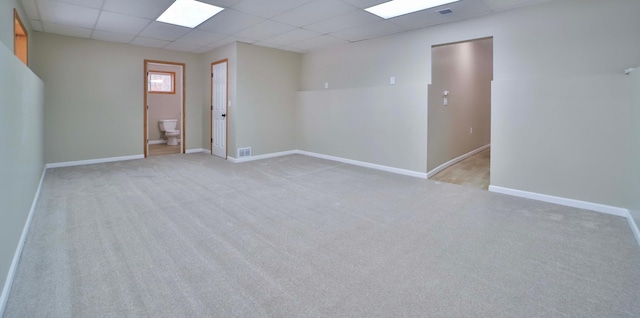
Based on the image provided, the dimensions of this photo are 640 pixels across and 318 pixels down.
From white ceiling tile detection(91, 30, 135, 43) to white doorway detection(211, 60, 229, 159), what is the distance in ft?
5.21

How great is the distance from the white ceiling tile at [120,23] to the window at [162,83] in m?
3.79

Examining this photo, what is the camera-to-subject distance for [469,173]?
5121 millimetres

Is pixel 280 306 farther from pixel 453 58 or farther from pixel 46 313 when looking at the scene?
pixel 453 58

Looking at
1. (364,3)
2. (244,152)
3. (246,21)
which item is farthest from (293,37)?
(244,152)

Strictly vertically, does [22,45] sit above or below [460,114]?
above

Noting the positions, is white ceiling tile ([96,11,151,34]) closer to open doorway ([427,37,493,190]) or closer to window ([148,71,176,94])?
window ([148,71,176,94])

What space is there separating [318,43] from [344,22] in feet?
4.84

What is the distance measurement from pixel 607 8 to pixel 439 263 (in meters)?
3.33

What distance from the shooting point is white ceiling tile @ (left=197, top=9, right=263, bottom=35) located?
13.6 feet

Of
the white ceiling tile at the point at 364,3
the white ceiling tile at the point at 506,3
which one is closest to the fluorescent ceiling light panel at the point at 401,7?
the white ceiling tile at the point at 364,3

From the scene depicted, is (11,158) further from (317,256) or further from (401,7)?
(401,7)

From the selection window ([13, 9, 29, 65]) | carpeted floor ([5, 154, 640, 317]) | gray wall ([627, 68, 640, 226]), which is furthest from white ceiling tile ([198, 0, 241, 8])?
gray wall ([627, 68, 640, 226])

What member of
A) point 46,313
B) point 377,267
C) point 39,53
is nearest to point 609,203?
point 377,267

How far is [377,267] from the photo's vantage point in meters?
2.13
